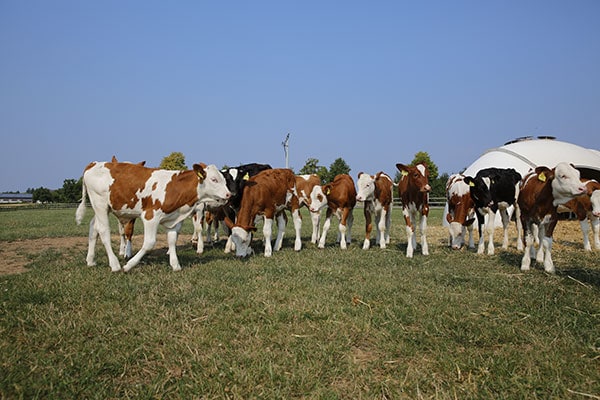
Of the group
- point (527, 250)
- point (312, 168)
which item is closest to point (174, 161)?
point (312, 168)

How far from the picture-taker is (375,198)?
1180cm

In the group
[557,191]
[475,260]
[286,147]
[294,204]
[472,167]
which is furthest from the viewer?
[286,147]

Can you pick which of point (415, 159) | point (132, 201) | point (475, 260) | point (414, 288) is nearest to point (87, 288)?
point (132, 201)

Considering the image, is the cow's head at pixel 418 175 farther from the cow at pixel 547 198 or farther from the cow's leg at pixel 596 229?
the cow's leg at pixel 596 229

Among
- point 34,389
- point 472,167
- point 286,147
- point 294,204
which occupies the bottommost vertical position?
point 34,389

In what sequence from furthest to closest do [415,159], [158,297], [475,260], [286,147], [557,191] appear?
[415,159], [286,147], [475,260], [557,191], [158,297]

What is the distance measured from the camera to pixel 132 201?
809 cm

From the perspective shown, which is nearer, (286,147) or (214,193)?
(214,193)

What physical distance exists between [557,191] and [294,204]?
20.7 ft

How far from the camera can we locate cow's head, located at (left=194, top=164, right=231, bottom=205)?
8.47 metres

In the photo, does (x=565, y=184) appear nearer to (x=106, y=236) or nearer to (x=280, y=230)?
(x=280, y=230)

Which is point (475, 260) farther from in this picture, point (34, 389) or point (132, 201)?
point (34, 389)

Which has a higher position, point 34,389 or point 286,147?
point 286,147

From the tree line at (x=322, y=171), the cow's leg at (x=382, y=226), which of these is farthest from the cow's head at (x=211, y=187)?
the tree line at (x=322, y=171)
